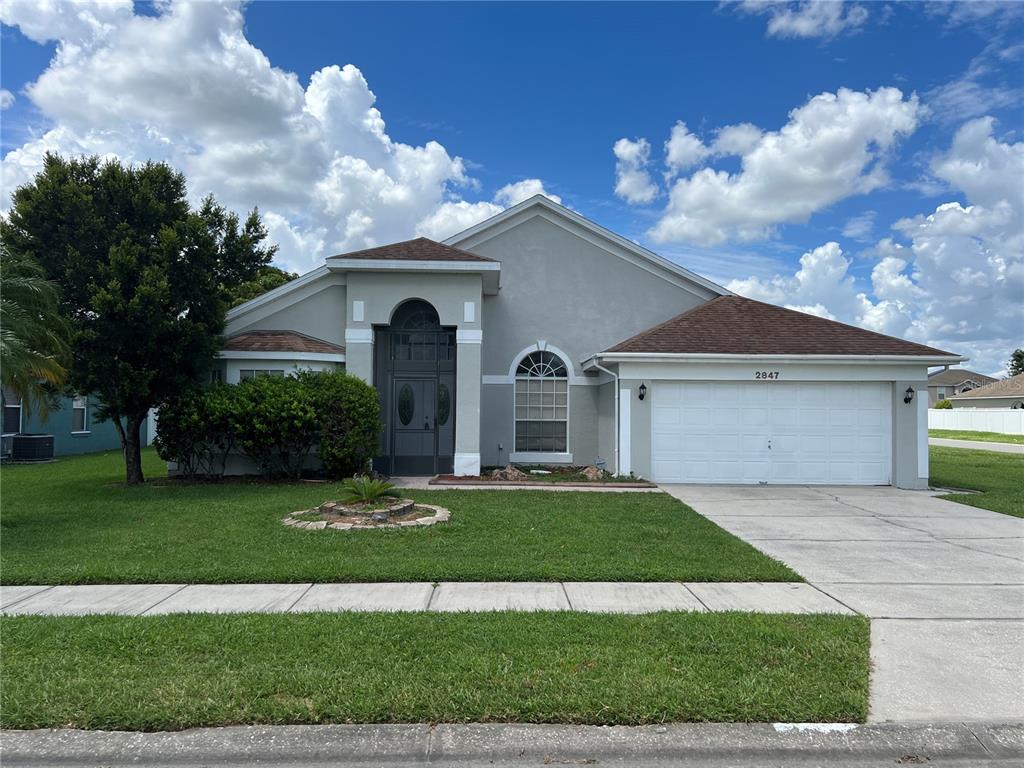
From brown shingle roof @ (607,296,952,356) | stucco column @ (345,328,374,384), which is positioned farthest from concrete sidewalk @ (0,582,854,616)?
stucco column @ (345,328,374,384)

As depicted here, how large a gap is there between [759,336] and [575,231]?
5.63 m

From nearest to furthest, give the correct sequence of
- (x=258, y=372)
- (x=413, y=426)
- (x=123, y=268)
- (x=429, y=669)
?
(x=429, y=669)
(x=123, y=268)
(x=258, y=372)
(x=413, y=426)

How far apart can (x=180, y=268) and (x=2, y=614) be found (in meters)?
9.07

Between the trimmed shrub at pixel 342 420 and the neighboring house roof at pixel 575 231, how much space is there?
A: 557 cm

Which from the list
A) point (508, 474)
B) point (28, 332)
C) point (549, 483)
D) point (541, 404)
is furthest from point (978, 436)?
point (28, 332)

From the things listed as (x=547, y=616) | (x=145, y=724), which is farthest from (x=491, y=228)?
(x=145, y=724)

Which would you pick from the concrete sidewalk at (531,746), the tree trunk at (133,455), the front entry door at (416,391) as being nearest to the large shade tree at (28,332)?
the tree trunk at (133,455)

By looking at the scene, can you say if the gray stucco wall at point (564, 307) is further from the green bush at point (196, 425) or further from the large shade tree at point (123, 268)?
the large shade tree at point (123, 268)

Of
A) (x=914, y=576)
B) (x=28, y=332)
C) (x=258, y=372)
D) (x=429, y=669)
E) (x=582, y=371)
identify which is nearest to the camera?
(x=429, y=669)

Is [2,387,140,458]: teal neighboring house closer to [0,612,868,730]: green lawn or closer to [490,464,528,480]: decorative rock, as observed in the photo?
[490,464,528,480]: decorative rock

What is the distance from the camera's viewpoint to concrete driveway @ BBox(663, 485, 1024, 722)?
447cm

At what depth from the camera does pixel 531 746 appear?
3.79m

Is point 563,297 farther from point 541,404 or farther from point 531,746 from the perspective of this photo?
point 531,746

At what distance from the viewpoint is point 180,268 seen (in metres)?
13.4
